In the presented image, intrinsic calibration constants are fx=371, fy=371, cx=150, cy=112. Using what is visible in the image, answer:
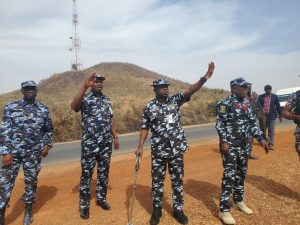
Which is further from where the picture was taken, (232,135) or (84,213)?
(84,213)

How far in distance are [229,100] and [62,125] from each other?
48.0 ft

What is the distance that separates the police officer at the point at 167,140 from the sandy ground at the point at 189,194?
12.6 inches

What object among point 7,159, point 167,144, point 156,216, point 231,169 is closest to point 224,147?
point 231,169

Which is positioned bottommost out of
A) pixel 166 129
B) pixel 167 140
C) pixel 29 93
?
pixel 167 140

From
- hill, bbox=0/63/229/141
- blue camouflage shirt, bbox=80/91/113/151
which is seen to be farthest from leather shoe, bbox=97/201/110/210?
hill, bbox=0/63/229/141

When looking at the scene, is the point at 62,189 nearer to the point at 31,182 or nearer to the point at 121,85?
the point at 31,182

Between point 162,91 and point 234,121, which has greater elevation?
point 162,91

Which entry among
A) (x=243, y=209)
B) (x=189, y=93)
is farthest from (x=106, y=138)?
(x=243, y=209)

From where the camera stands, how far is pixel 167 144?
5.41 m

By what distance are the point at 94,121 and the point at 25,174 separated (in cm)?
132

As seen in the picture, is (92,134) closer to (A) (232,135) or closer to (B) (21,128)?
(B) (21,128)

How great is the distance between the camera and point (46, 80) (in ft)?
228

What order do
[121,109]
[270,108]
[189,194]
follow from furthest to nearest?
[121,109], [270,108], [189,194]

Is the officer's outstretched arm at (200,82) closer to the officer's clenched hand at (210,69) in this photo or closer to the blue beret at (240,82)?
the officer's clenched hand at (210,69)
